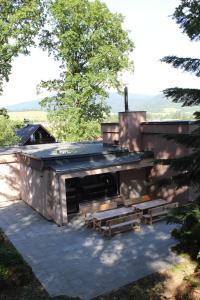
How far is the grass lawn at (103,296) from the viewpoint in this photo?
10398 millimetres

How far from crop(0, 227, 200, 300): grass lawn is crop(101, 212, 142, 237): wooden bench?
4.31 metres

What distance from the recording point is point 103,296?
10.8 metres

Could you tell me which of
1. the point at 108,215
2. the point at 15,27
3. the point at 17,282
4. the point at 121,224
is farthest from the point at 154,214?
the point at 15,27

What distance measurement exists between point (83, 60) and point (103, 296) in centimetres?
2792

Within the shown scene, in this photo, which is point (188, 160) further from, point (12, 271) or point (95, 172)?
point (95, 172)

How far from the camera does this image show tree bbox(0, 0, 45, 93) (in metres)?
22.2

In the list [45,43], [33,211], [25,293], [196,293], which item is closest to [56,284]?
[25,293]

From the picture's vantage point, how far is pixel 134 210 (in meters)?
18.2

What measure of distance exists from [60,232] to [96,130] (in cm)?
1847

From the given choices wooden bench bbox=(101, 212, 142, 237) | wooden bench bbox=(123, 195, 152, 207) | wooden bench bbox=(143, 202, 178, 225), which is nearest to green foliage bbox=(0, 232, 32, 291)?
wooden bench bbox=(101, 212, 142, 237)

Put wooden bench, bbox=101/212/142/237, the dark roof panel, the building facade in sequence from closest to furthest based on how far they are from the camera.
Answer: wooden bench, bbox=101/212/142/237 → the building facade → the dark roof panel

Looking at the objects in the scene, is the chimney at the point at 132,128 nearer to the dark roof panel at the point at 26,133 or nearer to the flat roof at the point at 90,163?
the flat roof at the point at 90,163

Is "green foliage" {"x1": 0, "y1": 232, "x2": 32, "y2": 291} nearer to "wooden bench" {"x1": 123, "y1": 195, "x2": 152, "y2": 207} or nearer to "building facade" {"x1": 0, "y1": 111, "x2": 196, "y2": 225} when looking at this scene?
"building facade" {"x1": 0, "y1": 111, "x2": 196, "y2": 225}

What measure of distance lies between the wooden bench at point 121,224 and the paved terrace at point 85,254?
15.4 inches
